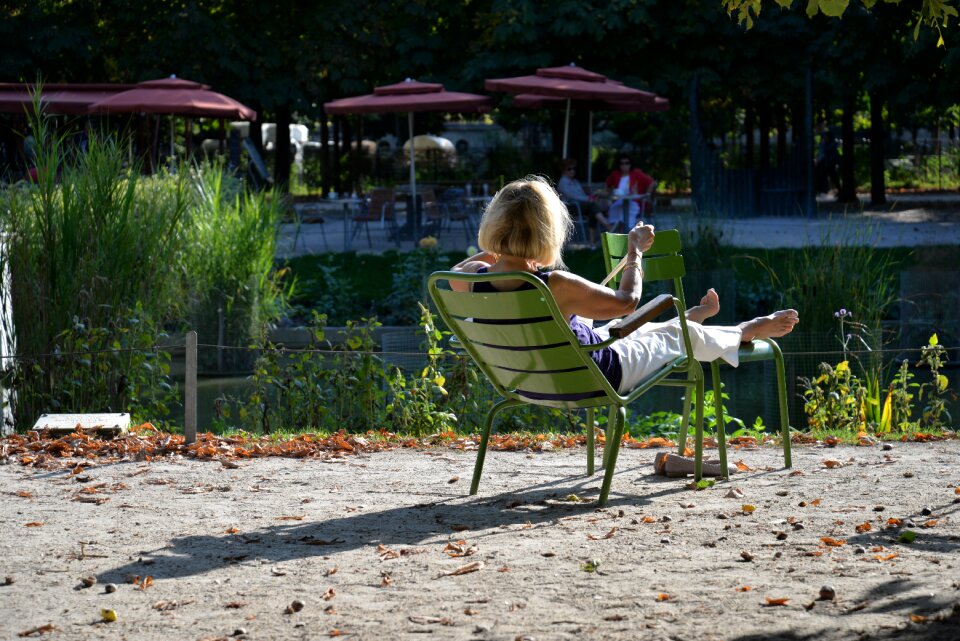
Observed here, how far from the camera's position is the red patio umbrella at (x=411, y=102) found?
18.5 m

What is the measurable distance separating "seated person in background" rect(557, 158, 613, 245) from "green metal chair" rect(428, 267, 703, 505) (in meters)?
13.0

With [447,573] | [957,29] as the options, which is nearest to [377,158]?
[957,29]

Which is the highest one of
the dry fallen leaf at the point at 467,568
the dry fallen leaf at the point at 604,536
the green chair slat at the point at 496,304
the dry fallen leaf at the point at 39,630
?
the green chair slat at the point at 496,304

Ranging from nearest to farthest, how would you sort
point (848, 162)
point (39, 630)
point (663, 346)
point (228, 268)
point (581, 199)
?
1. point (39, 630)
2. point (663, 346)
3. point (228, 268)
4. point (581, 199)
5. point (848, 162)

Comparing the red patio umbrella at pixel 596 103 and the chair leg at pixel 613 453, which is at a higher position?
the red patio umbrella at pixel 596 103

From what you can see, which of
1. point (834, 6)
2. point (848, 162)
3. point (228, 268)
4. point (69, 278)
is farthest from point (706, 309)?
point (848, 162)

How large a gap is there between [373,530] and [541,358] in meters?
0.85

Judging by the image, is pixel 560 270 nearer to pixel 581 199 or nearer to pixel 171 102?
pixel 581 199

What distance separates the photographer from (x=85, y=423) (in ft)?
21.7

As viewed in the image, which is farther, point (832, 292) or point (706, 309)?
point (832, 292)

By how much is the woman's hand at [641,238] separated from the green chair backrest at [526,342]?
500mm

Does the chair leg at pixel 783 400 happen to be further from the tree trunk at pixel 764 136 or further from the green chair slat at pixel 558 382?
the tree trunk at pixel 764 136

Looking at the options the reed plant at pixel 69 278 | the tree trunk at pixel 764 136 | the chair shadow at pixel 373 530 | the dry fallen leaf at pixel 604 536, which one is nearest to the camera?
the chair shadow at pixel 373 530

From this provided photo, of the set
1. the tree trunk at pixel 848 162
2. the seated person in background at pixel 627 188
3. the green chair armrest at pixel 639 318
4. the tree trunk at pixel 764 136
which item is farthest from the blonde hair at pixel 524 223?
the tree trunk at pixel 848 162
